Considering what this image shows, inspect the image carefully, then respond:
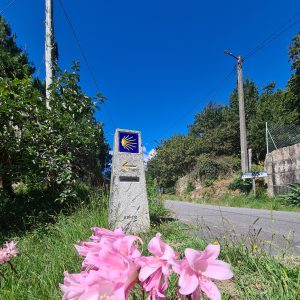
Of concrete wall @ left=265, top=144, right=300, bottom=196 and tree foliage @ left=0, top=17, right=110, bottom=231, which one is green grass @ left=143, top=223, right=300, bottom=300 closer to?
tree foliage @ left=0, top=17, right=110, bottom=231

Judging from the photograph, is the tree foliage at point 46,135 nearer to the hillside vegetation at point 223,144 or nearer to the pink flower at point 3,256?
the pink flower at point 3,256

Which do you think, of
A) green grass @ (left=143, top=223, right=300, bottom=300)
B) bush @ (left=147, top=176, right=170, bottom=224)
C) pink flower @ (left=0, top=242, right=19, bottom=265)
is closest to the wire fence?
bush @ (left=147, top=176, right=170, bottom=224)

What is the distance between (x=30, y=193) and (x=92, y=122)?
7.73 ft

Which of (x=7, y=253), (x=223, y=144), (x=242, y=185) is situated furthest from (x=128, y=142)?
(x=223, y=144)

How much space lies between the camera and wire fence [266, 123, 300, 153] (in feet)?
45.9

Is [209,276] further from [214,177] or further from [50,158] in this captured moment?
[214,177]

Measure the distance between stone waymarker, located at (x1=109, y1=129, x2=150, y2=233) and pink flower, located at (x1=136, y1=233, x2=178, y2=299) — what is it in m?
3.95

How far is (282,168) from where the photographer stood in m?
14.2

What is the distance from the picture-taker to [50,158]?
6.62 metres

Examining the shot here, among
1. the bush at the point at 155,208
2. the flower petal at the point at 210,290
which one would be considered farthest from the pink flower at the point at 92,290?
the bush at the point at 155,208

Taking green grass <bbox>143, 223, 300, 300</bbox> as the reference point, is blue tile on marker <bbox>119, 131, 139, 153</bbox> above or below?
above

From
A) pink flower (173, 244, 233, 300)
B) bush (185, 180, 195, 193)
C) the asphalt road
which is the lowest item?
the asphalt road

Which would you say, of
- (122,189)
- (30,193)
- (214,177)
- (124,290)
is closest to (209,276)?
(124,290)

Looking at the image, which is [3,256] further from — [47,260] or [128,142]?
[128,142]
